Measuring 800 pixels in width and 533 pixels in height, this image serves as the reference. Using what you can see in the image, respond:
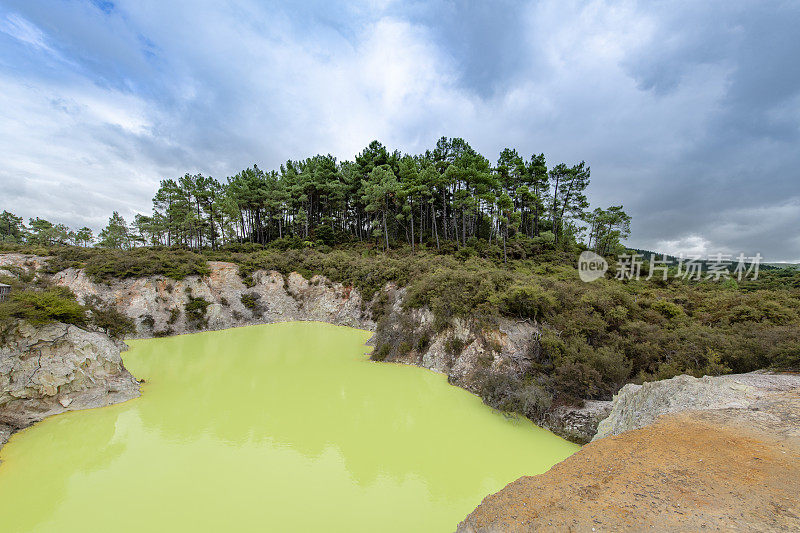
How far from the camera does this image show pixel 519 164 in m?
34.1

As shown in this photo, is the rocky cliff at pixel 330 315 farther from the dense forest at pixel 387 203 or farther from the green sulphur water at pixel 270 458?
the dense forest at pixel 387 203

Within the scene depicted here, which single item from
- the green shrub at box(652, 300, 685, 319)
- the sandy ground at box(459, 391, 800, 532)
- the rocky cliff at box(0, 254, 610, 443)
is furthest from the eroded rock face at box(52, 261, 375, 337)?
the sandy ground at box(459, 391, 800, 532)

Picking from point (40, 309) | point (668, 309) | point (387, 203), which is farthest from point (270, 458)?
point (387, 203)

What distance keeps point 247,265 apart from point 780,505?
97.0ft

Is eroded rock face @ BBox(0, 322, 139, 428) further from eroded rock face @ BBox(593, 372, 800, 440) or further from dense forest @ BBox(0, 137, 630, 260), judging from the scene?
dense forest @ BBox(0, 137, 630, 260)

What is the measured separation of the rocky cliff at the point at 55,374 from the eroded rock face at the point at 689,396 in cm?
1415

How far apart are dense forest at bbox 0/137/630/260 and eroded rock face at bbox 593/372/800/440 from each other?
76.8 ft

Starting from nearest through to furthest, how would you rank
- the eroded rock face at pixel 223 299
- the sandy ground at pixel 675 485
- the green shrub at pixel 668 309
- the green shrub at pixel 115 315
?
the sandy ground at pixel 675 485
the green shrub at pixel 668 309
the green shrub at pixel 115 315
the eroded rock face at pixel 223 299

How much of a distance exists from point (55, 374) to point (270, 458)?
24.7 feet

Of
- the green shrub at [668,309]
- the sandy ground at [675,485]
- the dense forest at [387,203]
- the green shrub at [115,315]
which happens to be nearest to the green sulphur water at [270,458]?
the sandy ground at [675,485]

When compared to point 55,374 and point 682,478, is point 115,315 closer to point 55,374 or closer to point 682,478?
point 55,374

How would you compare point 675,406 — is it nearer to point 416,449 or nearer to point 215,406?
point 416,449

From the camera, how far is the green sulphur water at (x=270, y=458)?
4.99m

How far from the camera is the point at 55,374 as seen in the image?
28.0ft
